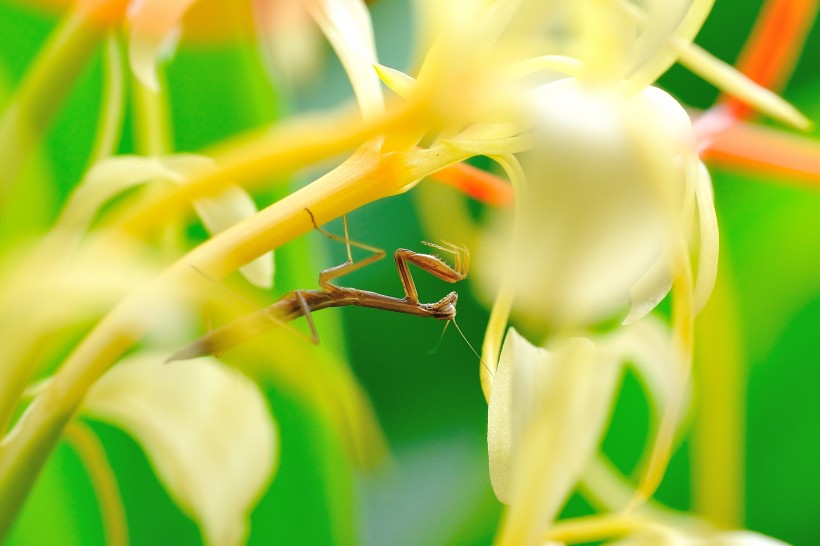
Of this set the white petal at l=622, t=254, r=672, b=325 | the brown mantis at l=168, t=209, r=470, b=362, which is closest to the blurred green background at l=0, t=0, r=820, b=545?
the brown mantis at l=168, t=209, r=470, b=362

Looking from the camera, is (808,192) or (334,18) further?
(808,192)

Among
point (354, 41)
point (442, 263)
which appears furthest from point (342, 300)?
point (354, 41)

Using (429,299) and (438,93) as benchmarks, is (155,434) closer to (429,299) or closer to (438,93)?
(438,93)

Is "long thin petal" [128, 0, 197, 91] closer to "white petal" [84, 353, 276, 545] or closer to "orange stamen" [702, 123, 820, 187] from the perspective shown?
"white petal" [84, 353, 276, 545]

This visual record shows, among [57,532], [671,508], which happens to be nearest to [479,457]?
[671,508]

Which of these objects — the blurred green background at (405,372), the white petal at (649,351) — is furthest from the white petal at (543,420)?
the blurred green background at (405,372)

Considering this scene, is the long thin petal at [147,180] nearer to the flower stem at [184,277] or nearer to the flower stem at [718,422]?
the flower stem at [184,277]
